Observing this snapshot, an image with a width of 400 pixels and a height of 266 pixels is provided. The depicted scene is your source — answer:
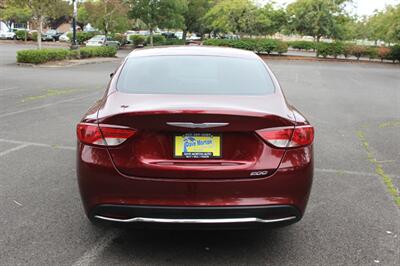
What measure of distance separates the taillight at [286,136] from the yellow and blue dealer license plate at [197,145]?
328 millimetres

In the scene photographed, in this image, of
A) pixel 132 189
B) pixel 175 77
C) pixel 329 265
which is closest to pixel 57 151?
pixel 175 77

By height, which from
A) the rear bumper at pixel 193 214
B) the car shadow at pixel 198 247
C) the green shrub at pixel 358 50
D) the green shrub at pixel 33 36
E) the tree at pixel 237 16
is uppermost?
the tree at pixel 237 16

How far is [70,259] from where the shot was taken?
11.8ft

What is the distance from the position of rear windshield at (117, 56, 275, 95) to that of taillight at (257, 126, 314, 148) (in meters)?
0.56

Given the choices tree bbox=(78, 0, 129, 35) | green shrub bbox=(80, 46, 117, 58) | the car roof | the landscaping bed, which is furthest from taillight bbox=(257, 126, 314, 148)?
tree bbox=(78, 0, 129, 35)

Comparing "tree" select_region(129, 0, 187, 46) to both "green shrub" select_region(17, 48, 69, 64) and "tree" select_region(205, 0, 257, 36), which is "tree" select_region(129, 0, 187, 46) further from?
"green shrub" select_region(17, 48, 69, 64)

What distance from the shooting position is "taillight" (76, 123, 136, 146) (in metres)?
3.30

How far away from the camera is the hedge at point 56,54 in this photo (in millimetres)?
23578

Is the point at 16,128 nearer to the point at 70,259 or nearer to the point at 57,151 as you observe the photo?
the point at 57,151

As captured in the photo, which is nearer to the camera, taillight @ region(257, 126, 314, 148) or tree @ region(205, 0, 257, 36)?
taillight @ region(257, 126, 314, 148)

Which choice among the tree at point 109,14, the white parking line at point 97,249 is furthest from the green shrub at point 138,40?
the white parking line at point 97,249

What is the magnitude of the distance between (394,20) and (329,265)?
39.5 metres

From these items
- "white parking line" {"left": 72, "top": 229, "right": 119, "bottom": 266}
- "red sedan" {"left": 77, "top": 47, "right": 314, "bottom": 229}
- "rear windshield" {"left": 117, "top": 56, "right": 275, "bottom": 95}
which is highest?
"rear windshield" {"left": 117, "top": 56, "right": 275, "bottom": 95}

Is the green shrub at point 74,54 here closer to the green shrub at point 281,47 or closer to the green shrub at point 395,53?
the green shrub at point 281,47
